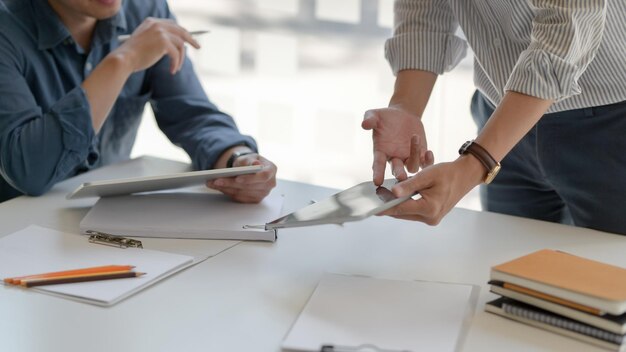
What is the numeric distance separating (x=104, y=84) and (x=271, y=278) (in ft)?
2.08

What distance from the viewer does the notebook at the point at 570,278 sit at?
93 centimetres

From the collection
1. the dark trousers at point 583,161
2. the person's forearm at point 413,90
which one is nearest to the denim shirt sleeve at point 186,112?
the person's forearm at point 413,90

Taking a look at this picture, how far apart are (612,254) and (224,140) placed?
78cm

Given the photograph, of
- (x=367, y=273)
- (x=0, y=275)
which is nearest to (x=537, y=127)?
(x=367, y=273)

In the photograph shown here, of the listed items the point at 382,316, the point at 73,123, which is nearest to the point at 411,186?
the point at 382,316

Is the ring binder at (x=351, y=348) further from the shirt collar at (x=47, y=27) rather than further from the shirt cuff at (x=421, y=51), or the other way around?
the shirt collar at (x=47, y=27)

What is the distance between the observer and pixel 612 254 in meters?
1.24

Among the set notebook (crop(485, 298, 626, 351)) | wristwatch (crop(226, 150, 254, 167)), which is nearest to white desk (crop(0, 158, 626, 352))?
notebook (crop(485, 298, 626, 351))

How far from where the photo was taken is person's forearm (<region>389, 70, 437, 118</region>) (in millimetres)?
1465

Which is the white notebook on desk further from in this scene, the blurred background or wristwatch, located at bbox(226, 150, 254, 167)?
the blurred background

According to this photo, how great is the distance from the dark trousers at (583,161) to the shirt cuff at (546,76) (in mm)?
277

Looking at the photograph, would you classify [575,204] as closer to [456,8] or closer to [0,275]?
[456,8]

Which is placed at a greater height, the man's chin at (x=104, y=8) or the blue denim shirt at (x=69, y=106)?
the man's chin at (x=104, y=8)

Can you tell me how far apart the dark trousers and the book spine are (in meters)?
0.50
